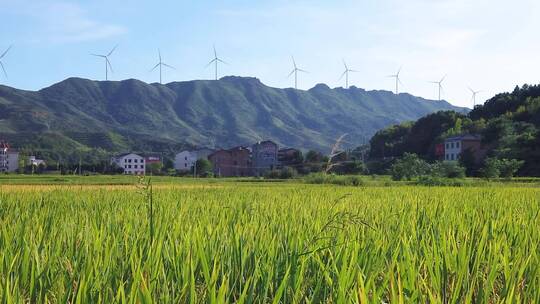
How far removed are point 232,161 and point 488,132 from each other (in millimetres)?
55307

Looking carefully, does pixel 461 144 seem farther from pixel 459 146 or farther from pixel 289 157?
pixel 289 157

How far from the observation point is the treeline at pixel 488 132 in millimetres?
57281

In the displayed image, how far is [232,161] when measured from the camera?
112875 millimetres

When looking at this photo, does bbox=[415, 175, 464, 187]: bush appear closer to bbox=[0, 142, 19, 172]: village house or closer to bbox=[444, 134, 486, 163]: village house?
bbox=[444, 134, 486, 163]: village house

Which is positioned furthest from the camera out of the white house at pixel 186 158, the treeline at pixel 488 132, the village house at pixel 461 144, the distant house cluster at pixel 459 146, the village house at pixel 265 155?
the white house at pixel 186 158

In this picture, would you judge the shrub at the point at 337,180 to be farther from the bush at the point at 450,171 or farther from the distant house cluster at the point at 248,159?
the distant house cluster at the point at 248,159

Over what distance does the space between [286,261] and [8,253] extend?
140cm

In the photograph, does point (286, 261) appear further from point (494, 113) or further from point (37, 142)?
point (37, 142)

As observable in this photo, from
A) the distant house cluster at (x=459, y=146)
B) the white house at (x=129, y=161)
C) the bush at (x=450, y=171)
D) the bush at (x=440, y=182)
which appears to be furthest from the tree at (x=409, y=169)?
the white house at (x=129, y=161)

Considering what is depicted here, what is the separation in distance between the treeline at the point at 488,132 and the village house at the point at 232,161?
95.7 ft

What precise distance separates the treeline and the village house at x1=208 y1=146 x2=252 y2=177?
29.2m

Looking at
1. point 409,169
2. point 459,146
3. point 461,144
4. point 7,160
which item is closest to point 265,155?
point 459,146

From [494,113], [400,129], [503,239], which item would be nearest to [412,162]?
[494,113]

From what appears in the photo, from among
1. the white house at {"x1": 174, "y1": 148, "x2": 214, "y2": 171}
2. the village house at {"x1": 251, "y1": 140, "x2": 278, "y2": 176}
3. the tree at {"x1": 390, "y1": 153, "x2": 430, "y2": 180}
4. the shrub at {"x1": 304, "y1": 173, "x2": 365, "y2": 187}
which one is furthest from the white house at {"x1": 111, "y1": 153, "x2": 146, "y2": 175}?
the shrub at {"x1": 304, "y1": 173, "x2": 365, "y2": 187}
